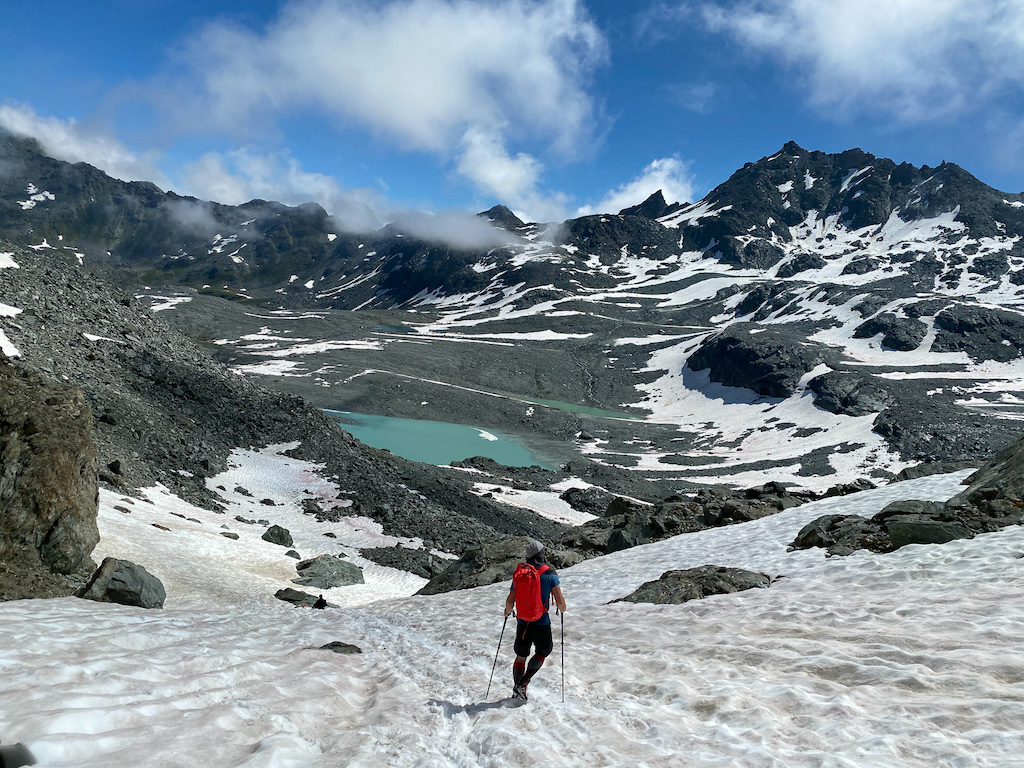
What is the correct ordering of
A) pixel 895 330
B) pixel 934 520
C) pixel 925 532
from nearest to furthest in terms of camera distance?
pixel 925 532 < pixel 934 520 < pixel 895 330

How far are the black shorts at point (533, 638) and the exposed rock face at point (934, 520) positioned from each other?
11836 mm

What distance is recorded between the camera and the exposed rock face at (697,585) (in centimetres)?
1539

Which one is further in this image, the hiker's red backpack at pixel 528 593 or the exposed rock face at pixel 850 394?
the exposed rock face at pixel 850 394

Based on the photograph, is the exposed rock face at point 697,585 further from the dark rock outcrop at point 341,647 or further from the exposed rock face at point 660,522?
the exposed rock face at point 660,522

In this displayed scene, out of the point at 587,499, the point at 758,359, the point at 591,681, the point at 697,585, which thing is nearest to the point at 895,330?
the point at 758,359

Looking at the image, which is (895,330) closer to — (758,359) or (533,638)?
(758,359)

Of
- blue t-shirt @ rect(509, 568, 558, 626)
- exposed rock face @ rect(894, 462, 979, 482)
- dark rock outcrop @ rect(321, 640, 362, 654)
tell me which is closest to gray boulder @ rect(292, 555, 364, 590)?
dark rock outcrop @ rect(321, 640, 362, 654)

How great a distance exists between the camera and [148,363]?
4903cm

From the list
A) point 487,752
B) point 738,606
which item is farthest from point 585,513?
point 487,752

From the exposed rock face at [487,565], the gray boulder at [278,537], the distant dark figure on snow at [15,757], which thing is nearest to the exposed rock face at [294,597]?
the exposed rock face at [487,565]

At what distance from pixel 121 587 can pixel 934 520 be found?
23.1 m

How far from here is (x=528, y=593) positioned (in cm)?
916

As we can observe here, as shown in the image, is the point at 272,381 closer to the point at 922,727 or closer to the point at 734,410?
the point at 734,410

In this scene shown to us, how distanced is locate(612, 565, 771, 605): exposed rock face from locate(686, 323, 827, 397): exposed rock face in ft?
369
